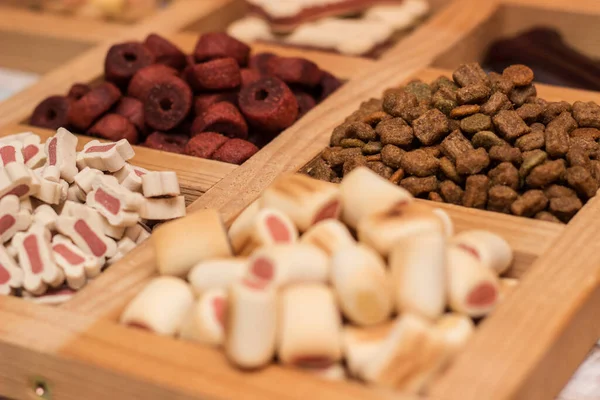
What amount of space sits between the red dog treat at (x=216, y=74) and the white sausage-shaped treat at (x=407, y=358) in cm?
91

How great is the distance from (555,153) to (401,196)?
335 mm

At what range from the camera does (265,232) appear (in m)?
1.08

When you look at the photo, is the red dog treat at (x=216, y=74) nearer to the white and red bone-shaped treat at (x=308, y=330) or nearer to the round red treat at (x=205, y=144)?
the round red treat at (x=205, y=144)

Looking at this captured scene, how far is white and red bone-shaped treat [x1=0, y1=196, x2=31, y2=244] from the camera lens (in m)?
1.22

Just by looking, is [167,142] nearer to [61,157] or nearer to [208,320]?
[61,157]

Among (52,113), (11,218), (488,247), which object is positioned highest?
(488,247)

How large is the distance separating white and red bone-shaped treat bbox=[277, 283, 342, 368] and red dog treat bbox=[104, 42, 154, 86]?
0.99m

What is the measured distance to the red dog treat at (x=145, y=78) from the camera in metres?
1.73

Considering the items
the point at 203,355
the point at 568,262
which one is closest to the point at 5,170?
the point at 203,355

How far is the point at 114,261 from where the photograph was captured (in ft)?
4.11

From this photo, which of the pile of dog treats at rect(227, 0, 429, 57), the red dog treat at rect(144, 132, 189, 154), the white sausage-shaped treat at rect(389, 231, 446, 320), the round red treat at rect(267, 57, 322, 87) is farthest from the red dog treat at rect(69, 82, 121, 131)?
the white sausage-shaped treat at rect(389, 231, 446, 320)

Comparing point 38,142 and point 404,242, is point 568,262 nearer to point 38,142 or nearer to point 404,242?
point 404,242

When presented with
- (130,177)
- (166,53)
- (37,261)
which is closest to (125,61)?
(166,53)

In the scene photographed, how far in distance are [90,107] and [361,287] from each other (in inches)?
36.6
